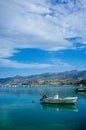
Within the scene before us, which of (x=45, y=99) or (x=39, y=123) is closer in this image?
(x=39, y=123)

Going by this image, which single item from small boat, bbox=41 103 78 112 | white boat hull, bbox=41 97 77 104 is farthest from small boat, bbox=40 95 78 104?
small boat, bbox=41 103 78 112

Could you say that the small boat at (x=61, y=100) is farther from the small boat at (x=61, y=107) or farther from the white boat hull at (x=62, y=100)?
the small boat at (x=61, y=107)

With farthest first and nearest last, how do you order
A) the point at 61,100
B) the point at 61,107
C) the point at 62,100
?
the point at 61,100, the point at 62,100, the point at 61,107

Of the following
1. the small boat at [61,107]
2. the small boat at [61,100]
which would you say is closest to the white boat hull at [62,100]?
the small boat at [61,100]

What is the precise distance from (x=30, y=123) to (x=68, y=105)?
26.1 meters

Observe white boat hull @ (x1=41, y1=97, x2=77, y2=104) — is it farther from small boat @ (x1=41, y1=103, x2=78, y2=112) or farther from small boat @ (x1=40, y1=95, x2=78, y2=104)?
small boat @ (x1=41, y1=103, x2=78, y2=112)

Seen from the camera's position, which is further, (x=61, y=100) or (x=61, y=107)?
(x=61, y=100)

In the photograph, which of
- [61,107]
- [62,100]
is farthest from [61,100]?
[61,107]

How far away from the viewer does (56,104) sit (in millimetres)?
63594

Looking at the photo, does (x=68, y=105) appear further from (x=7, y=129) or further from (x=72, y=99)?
(x=7, y=129)

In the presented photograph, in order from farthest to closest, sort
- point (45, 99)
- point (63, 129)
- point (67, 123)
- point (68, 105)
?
point (45, 99)
point (68, 105)
point (67, 123)
point (63, 129)

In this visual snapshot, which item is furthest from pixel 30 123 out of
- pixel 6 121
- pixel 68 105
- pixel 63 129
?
pixel 68 105

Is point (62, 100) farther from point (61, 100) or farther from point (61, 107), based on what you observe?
point (61, 107)

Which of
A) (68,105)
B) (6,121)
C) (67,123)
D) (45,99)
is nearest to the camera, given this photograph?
(67,123)
